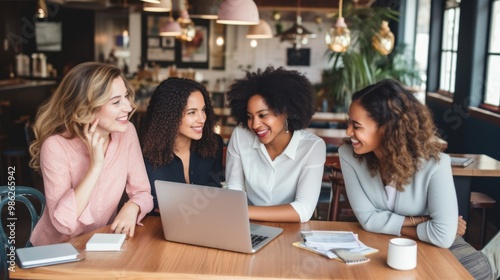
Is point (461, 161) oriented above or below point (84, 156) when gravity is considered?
below

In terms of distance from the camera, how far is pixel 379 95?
2387 millimetres

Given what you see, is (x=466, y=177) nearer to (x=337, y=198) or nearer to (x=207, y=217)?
(x=337, y=198)

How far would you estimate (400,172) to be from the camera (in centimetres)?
235

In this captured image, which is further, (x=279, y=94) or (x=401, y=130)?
(x=279, y=94)

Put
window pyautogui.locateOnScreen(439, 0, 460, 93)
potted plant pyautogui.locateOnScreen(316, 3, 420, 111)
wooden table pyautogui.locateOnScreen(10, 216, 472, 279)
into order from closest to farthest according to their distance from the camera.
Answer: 1. wooden table pyautogui.locateOnScreen(10, 216, 472, 279)
2. window pyautogui.locateOnScreen(439, 0, 460, 93)
3. potted plant pyautogui.locateOnScreen(316, 3, 420, 111)

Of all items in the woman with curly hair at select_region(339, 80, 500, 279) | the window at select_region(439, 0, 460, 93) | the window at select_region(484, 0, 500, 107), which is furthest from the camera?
the window at select_region(439, 0, 460, 93)

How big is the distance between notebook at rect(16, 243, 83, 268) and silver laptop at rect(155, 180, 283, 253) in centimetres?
36

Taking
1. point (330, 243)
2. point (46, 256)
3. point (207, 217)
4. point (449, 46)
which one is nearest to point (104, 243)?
point (46, 256)

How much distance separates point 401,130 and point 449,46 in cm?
572

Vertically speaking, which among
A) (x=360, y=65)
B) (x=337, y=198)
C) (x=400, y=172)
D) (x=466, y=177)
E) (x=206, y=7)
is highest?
(x=206, y=7)

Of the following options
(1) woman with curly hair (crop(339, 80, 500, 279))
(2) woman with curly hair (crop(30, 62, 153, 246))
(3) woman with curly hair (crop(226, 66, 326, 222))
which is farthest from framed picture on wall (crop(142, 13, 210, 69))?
(1) woman with curly hair (crop(339, 80, 500, 279))

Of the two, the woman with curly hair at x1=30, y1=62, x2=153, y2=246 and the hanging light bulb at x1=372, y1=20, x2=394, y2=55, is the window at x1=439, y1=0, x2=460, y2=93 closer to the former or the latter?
the hanging light bulb at x1=372, y1=20, x2=394, y2=55

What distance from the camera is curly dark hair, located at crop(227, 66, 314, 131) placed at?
284cm

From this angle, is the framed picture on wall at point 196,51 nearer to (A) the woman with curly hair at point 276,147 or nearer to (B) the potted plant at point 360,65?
(B) the potted plant at point 360,65
